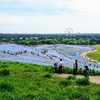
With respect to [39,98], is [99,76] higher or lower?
lower

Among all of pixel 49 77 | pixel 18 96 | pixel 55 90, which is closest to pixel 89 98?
pixel 55 90

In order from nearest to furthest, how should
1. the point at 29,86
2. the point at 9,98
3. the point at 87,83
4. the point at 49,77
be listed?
the point at 9,98
the point at 29,86
the point at 87,83
the point at 49,77

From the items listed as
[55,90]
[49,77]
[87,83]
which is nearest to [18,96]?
[55,90]

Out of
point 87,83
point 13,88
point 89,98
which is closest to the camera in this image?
point 89,98

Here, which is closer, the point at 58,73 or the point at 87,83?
the point at 87,83

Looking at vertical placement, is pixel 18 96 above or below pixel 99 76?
above

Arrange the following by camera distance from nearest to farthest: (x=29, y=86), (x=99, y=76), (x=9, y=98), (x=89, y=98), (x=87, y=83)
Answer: (x=9, y=98), (x=89, y=98), (x=29, y=86), (x=87, y=83), (x=99, y=76)

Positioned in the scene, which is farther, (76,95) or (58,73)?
(58,73)

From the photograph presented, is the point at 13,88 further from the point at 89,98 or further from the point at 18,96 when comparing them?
the point at 89,98

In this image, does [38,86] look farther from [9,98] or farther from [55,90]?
[9,98]
